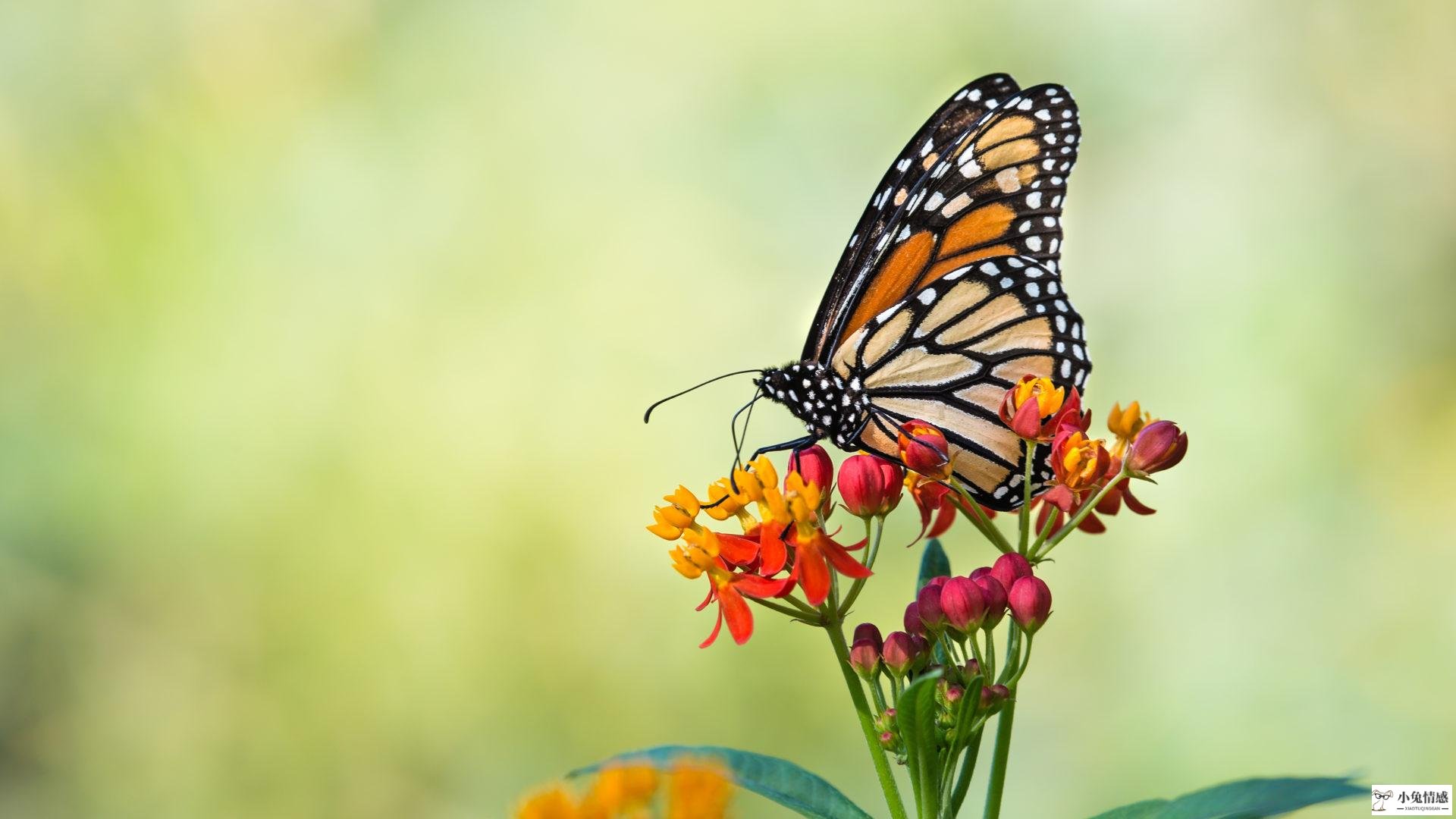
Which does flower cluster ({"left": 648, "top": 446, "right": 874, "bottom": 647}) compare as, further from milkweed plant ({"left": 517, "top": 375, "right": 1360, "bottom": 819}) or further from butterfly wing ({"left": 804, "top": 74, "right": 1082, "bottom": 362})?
butterfly wing ({"left": 804, "top": 74, "right": 1082, "bottom": 362})

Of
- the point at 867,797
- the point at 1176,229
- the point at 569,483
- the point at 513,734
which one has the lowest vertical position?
the point at 867,797

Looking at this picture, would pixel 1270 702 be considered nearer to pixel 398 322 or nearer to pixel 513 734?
pixel 513 734

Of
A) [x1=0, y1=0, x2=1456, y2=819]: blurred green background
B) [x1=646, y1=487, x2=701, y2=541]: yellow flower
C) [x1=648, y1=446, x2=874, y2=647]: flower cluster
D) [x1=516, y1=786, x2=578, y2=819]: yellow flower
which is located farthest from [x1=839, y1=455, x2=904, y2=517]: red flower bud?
[x1=0, y1=0, x2=1456, y2=819]: blurred green background

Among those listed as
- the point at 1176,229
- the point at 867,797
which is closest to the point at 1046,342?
the point at 867,797

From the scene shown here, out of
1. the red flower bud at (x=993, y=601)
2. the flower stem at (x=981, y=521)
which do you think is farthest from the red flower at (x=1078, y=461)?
the red flower bud at (x=993, y=601)

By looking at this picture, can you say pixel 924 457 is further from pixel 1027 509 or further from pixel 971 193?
pixel 971 193

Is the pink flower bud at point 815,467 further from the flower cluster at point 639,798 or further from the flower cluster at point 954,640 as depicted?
the flower cluster at point 639,798
